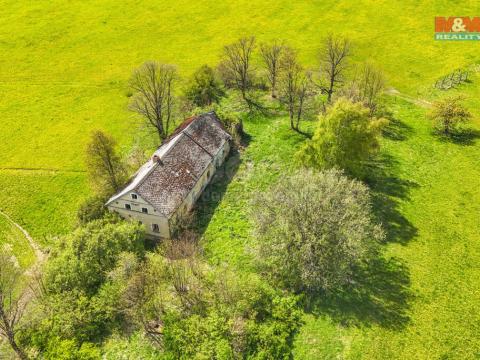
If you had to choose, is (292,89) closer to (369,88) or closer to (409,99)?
(369,88)

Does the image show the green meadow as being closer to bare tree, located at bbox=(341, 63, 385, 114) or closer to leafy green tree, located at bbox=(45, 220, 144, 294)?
bare tree, located at bbox=(341, 63, 385, 114)

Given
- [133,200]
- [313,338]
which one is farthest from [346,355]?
[133,200]

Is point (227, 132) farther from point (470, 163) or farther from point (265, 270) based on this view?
point (470, 163)

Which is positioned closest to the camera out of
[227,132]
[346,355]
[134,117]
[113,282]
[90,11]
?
[346,355]

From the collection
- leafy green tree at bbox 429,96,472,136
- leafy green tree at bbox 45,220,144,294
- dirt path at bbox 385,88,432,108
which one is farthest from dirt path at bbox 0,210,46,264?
dirt path at bbox 385,88,432,108

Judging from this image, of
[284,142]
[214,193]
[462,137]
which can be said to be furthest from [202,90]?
[462,137]

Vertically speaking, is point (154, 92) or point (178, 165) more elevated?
point (154, 92)
